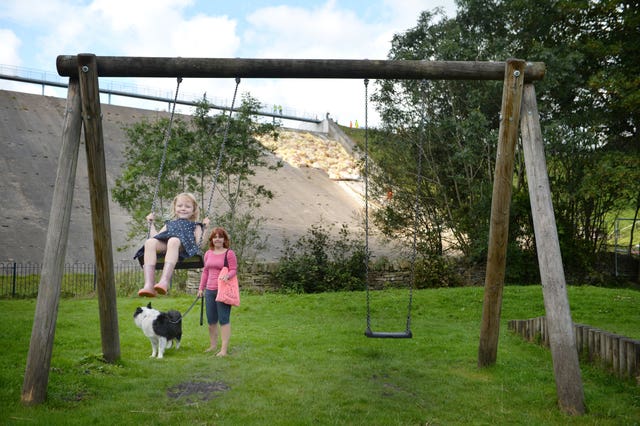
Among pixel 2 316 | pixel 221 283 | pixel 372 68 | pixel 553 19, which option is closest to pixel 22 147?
pixel 2 316

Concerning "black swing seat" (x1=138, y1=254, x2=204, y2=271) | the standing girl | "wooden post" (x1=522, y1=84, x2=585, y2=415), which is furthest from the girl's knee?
"wooden post" (x1=522, y1=84, x2=585, y2=415)

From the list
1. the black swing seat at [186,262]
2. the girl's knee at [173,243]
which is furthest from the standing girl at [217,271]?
the girl's knee at [173,243]

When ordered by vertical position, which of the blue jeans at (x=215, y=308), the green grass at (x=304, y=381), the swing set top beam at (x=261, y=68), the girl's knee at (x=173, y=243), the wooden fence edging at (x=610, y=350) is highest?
the swing set top beam at (x=261, y=68)

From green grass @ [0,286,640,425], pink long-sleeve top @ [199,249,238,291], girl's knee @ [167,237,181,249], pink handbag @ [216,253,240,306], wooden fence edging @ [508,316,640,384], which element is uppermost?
girl's knee @ [167,237,181,249]

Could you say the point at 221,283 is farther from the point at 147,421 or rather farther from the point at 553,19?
the point at 553,19

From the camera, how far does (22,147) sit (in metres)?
24.8

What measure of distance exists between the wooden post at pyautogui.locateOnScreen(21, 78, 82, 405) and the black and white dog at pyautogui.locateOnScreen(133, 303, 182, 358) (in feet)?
5.53

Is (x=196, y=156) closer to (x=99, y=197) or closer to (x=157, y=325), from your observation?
(x=157, y=325)

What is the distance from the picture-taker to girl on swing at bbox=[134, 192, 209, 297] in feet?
18.7

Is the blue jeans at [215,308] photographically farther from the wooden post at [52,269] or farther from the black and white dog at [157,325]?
the wooden post at [52,269]

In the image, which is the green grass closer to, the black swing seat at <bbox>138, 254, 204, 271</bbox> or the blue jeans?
the blue jeans

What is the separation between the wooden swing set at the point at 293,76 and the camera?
515 cm

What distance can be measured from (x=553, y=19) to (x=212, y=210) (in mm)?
11410

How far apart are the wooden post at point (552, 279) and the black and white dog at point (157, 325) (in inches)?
153
